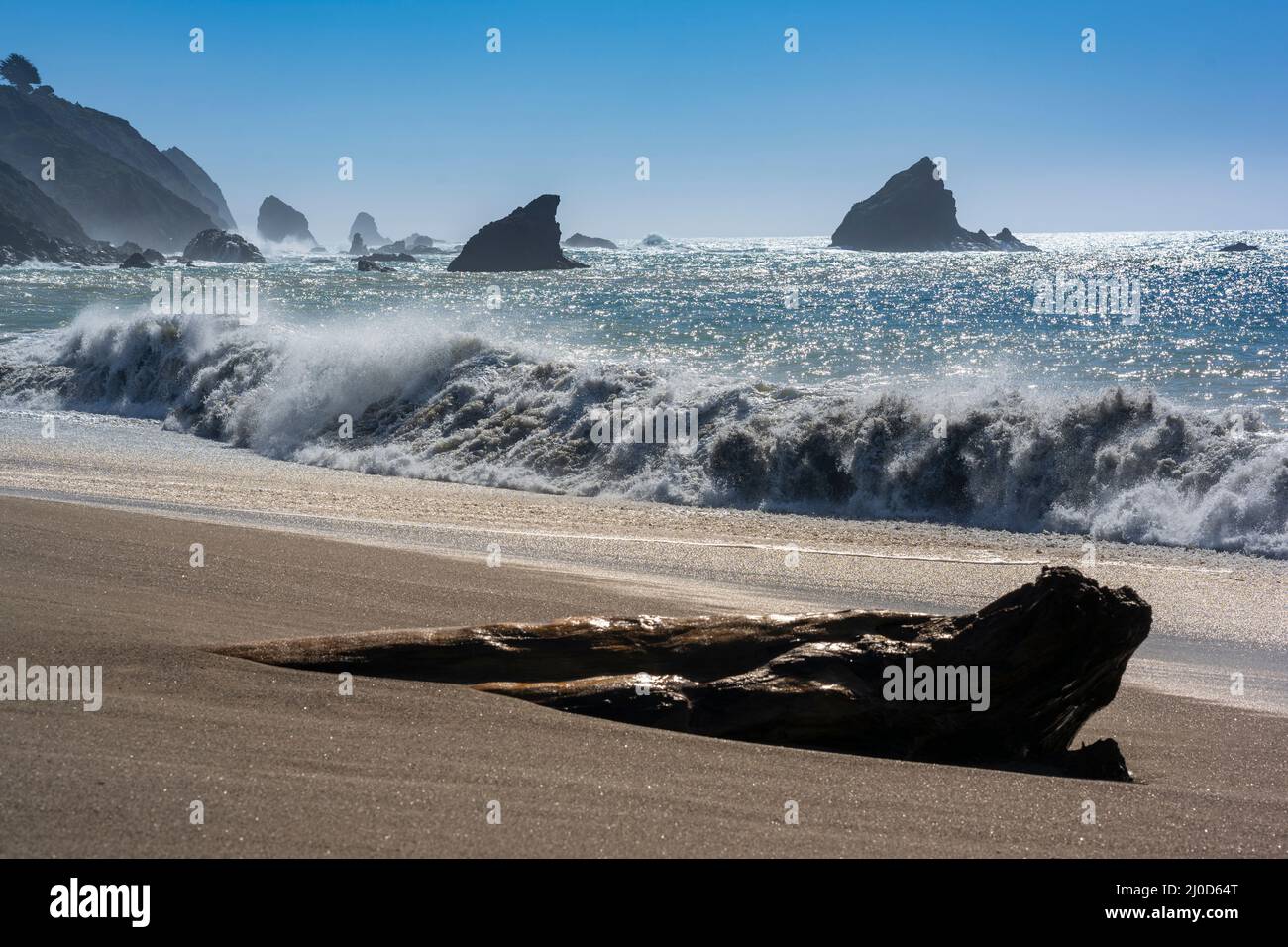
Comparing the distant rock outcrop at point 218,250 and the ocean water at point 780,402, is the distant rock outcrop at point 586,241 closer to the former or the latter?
the distant rock outcrop at point 218,250

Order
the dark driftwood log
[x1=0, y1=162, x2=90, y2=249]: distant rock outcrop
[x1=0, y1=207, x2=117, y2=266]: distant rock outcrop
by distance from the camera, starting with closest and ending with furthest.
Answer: the dark driftwood log → [x1=0, y1=207, x2=117, y2=266]: distant rock outcrop → [x1=0, y1=162, x2=90, y2=249]: distant rock outcrop

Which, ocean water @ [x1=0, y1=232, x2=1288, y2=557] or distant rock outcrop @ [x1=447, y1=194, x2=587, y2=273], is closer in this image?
ocean water @ [x1=0, y1=232, x2=1288, y2=557]

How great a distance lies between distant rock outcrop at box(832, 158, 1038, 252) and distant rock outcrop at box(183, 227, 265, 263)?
74.8m

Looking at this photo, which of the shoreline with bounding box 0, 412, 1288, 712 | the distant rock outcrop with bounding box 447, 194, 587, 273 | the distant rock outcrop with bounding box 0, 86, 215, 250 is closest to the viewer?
the shoreline with bounding box 0, 412, 1288, 712

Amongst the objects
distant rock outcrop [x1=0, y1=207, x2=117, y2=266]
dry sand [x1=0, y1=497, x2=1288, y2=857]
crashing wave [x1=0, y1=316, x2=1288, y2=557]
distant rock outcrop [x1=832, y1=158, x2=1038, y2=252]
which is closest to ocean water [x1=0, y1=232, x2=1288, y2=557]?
crashing wave [x1=0, y1=316, x2=1288, y2=557]

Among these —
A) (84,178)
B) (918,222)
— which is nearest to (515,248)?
(918,222)

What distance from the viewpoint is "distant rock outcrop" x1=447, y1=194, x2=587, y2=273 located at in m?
89.8

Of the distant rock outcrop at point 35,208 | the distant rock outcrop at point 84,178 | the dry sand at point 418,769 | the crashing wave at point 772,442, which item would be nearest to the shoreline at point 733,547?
the crashing wave at point 772,442

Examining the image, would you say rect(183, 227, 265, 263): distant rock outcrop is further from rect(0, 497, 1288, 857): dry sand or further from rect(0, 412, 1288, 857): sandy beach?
rect(0, 497, 1288, 857): dry sand

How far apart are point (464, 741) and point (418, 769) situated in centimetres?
33

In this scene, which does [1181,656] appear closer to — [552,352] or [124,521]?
[124,521]

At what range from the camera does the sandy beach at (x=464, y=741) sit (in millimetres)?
3219

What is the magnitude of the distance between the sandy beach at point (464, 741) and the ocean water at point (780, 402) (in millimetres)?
3894
